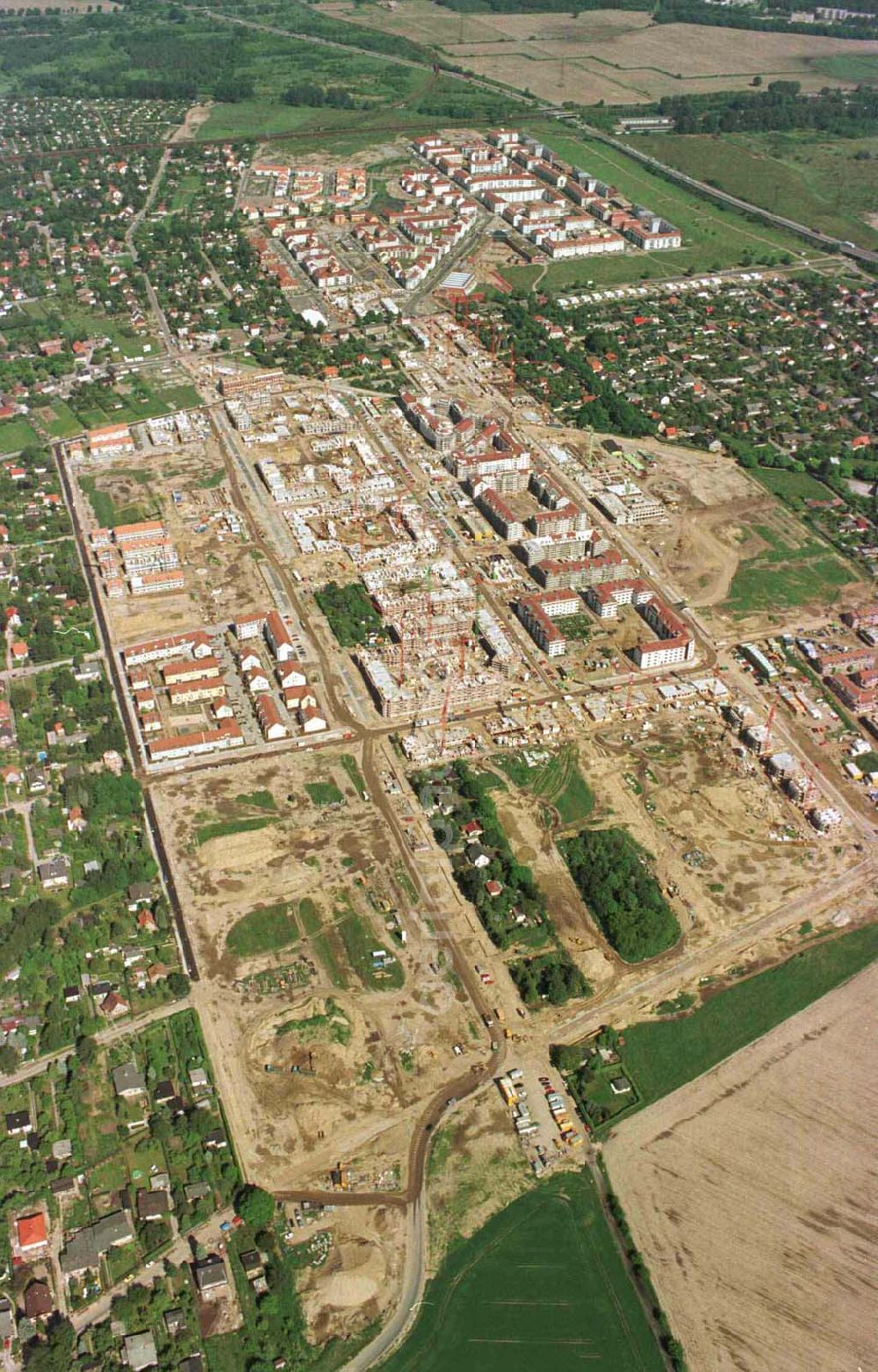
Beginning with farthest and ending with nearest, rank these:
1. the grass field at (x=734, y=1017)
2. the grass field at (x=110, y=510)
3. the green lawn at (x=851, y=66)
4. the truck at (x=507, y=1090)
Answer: the green lawn at (x=851, y=66), the grass field at (x=110, y=510), the grass field at (x=734, y=1017), the truck at (x=507, y=1090)

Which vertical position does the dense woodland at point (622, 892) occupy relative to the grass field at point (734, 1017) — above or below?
above

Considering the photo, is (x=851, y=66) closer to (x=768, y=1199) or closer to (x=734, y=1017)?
(x=734, y=1017)

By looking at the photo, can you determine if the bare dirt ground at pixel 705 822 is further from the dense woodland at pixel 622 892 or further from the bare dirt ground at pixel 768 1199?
the bare dirt ground at pixel 768 1199

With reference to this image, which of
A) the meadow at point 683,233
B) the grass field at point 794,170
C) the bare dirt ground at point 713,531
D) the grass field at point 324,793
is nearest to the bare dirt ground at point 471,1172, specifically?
the grass field at point 324,793

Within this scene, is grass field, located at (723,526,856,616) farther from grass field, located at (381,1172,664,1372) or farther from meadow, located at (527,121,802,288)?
meadow, located at (527,121,802,288)

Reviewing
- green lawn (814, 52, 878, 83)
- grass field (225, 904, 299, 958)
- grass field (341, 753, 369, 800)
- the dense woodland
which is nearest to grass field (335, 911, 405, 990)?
grass field (225, 904, 299, 958)

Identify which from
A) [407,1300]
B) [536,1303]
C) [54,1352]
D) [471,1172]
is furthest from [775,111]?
[54,1352]

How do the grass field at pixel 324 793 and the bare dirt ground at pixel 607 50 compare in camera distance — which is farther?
the bare dirt ground at pixel 607 50
